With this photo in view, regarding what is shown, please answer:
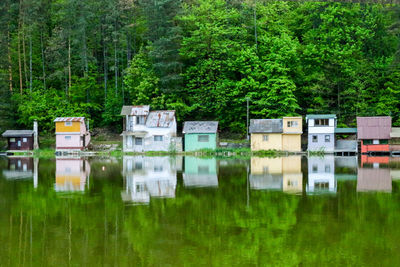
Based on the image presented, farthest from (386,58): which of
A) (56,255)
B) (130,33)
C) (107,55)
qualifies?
(56,255)

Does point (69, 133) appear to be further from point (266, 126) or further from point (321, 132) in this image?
point (321, 132)

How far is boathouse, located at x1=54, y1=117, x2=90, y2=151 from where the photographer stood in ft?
141

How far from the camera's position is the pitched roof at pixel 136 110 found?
43.1 meters

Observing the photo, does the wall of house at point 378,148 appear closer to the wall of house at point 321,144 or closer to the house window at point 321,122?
the wall of house at point 321,144

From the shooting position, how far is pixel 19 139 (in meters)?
43.9

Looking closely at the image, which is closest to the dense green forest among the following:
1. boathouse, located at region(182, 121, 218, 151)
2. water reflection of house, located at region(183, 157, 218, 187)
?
boathouse, located at region(182, 121, 218, 151)

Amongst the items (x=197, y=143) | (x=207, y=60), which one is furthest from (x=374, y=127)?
(x=207, y=60)

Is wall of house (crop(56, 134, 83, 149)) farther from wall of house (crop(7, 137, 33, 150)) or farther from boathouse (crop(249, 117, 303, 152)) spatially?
boathouse (crop(249, 117, 303, 152))

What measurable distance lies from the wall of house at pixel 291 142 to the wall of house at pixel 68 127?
831 inches

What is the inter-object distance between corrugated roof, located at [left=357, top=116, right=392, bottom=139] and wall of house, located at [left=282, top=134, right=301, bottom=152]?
18.4ft

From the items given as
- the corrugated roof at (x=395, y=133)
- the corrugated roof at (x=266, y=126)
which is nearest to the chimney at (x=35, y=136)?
the corrugated roof at (x=266, y=126)

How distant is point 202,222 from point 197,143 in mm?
30064

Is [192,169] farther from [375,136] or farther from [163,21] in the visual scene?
[163,21]

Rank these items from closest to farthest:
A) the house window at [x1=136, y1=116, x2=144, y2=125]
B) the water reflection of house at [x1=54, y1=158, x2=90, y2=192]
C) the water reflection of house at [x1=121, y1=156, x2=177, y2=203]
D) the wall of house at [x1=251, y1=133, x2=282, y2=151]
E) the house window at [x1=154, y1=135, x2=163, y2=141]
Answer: the water reflection of house at [x1=121, y1=156, x2=177, y2=203] < the water reflection of house at [x1=54, y1=158, x2=90, y2=192] < the wall of house at [x1=251, y1=133, x2=282, y2=151] < the house window at [x1=154, y1=135, x2=163, y2=141] < the house window at [x1=136, y1=116, x2=144, y2=125]
